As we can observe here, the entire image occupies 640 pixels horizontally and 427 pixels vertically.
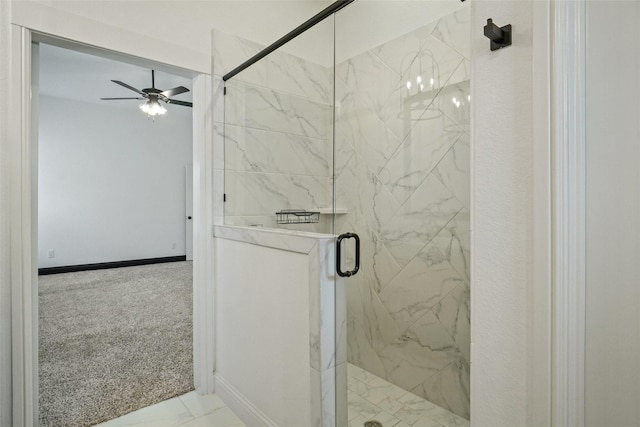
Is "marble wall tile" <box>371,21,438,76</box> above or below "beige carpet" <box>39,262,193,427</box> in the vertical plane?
above

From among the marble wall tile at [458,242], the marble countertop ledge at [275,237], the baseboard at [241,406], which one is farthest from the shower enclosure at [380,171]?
the baseboard at [241,406]

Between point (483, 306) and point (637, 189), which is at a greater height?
point (637, 189)

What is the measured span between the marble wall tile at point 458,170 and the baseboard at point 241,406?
1.46 meters

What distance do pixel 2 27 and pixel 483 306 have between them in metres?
2.17

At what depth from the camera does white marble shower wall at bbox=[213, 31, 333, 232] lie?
2139mm

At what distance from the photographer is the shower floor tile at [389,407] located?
1.74 metres

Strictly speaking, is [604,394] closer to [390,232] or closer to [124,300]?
[390,232]

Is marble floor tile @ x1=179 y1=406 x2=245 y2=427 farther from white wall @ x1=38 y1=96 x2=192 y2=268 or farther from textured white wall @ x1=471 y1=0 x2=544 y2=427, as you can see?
white wall @ x1=38 y1=96 x2=192 y2=268

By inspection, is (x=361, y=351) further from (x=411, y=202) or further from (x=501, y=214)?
(x=501, y=214)

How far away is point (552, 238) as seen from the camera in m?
0.69

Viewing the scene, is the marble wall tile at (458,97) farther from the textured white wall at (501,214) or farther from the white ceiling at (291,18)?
the textured white wall at (501,214)

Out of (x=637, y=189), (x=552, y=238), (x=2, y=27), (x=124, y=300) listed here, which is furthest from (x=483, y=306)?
(x=124, y=300)

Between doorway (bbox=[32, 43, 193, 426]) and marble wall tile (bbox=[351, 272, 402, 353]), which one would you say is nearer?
marble wall tile (bbox=[351, 272, 402, 353])

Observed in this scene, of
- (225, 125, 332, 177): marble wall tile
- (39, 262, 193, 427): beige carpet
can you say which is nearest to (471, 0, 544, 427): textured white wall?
(225, 125, 332, 177): marble wall tile
